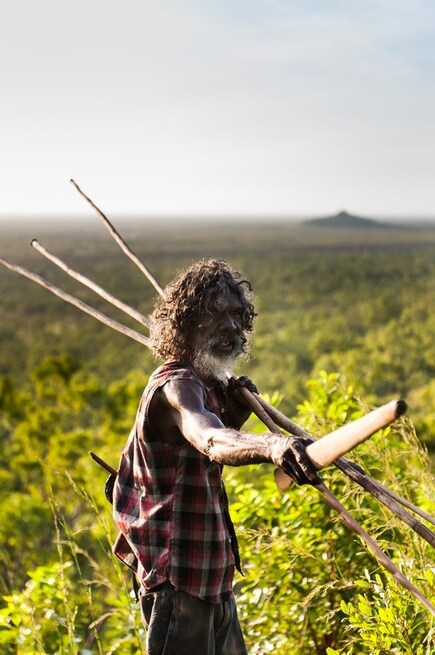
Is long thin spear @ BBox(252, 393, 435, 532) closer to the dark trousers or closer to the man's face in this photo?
the man's face

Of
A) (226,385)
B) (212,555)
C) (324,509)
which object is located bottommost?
(324,509)

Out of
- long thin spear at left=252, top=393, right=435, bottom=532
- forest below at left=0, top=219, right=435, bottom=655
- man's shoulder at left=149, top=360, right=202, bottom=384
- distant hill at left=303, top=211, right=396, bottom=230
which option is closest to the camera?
long thin spear at left=252, top=393, right=435, bottom=532

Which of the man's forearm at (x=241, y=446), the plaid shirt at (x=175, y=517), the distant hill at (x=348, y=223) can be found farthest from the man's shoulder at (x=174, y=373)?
the distant hill at (x=348, y=223)

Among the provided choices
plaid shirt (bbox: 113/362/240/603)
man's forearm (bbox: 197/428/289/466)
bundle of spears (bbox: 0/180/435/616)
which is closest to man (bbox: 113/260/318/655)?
plaid shirt (bbox: 113/362/240/603)

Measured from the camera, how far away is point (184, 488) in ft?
5.88

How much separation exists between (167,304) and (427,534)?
2.66 feet

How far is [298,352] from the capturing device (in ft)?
173

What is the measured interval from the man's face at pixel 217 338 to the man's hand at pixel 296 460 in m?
0.59

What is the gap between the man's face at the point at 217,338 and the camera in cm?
185

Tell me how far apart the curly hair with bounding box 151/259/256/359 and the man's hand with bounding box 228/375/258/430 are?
10 centimetres

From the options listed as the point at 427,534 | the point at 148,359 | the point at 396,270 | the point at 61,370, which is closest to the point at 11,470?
the point at 61,370

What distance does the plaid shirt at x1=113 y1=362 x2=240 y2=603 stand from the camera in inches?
70.1

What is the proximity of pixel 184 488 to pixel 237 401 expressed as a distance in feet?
0.98

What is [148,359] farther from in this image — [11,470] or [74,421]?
[11,470]
